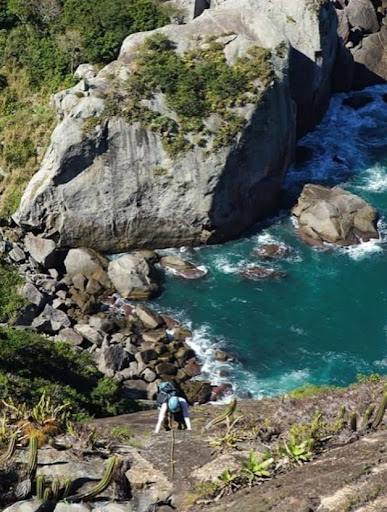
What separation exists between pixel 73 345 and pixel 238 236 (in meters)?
15.0

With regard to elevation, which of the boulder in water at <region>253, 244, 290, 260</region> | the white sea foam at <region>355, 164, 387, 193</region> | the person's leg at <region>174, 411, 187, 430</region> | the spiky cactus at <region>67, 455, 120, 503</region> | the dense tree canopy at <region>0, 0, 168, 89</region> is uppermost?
the dense tree canopy at <region>0, 0, 168, 89</region>

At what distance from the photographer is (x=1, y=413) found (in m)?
18.2

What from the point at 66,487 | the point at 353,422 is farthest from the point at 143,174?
the point at 66,487

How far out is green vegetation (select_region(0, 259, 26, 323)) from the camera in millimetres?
36750

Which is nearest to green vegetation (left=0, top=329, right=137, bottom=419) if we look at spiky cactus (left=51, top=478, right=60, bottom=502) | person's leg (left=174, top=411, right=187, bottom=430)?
person's leg (left=174, top=411, right=187, bottom=430)

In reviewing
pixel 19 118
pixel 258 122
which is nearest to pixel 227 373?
pixel 258 122

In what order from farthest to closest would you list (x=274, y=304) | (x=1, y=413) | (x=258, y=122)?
(x=258, y=122) → (x=274, y=304) → (x=1, y=413)

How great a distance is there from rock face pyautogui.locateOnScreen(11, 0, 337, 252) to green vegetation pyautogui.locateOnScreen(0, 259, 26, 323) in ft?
14.0

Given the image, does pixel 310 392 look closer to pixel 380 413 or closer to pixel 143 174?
pixel 380 413

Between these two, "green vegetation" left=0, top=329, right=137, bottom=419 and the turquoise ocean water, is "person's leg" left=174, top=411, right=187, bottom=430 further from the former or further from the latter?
the turquoise ocean water

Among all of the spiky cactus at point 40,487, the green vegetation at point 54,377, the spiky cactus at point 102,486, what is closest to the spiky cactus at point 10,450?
the spiky cactus at point 40,487

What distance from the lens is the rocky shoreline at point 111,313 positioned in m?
34.4

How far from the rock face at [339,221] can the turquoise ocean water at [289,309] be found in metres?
0.77

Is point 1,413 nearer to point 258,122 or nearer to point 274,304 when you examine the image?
point 274,304
